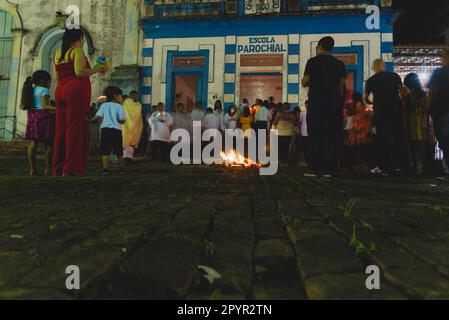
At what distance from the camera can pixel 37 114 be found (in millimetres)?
5695

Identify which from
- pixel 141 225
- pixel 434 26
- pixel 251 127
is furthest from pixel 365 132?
pixel 434 26

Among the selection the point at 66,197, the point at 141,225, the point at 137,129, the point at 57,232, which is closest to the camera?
the point at 57,232

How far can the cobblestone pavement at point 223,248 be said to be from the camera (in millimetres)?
1177

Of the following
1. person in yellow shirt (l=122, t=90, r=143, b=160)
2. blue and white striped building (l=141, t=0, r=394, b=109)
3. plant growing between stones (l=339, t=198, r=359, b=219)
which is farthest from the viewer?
blue and white striped building (l=141, t=0, r=394, b=109)

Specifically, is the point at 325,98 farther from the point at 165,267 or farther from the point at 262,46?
the point at 262,46

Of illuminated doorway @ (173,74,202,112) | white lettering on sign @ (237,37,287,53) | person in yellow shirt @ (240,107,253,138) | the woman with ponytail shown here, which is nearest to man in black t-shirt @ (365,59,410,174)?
person in yellow shirt @ (240,107,253,138)

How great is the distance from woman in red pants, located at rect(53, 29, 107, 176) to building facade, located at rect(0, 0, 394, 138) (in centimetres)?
939

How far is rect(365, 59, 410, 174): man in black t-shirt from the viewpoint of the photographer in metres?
6.43

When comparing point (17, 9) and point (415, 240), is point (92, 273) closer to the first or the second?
point (415, 240)

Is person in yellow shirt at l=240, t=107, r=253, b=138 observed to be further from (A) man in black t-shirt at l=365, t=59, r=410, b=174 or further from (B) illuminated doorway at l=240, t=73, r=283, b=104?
(B) illuminated doorway at l=240, t=73, r=283, b=104

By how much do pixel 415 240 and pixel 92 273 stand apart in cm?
Answer: 148

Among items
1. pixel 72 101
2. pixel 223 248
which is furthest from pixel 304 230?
pixel 72 101

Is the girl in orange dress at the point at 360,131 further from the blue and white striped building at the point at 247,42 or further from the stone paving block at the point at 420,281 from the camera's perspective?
the stone paving block at the point at 420,281
